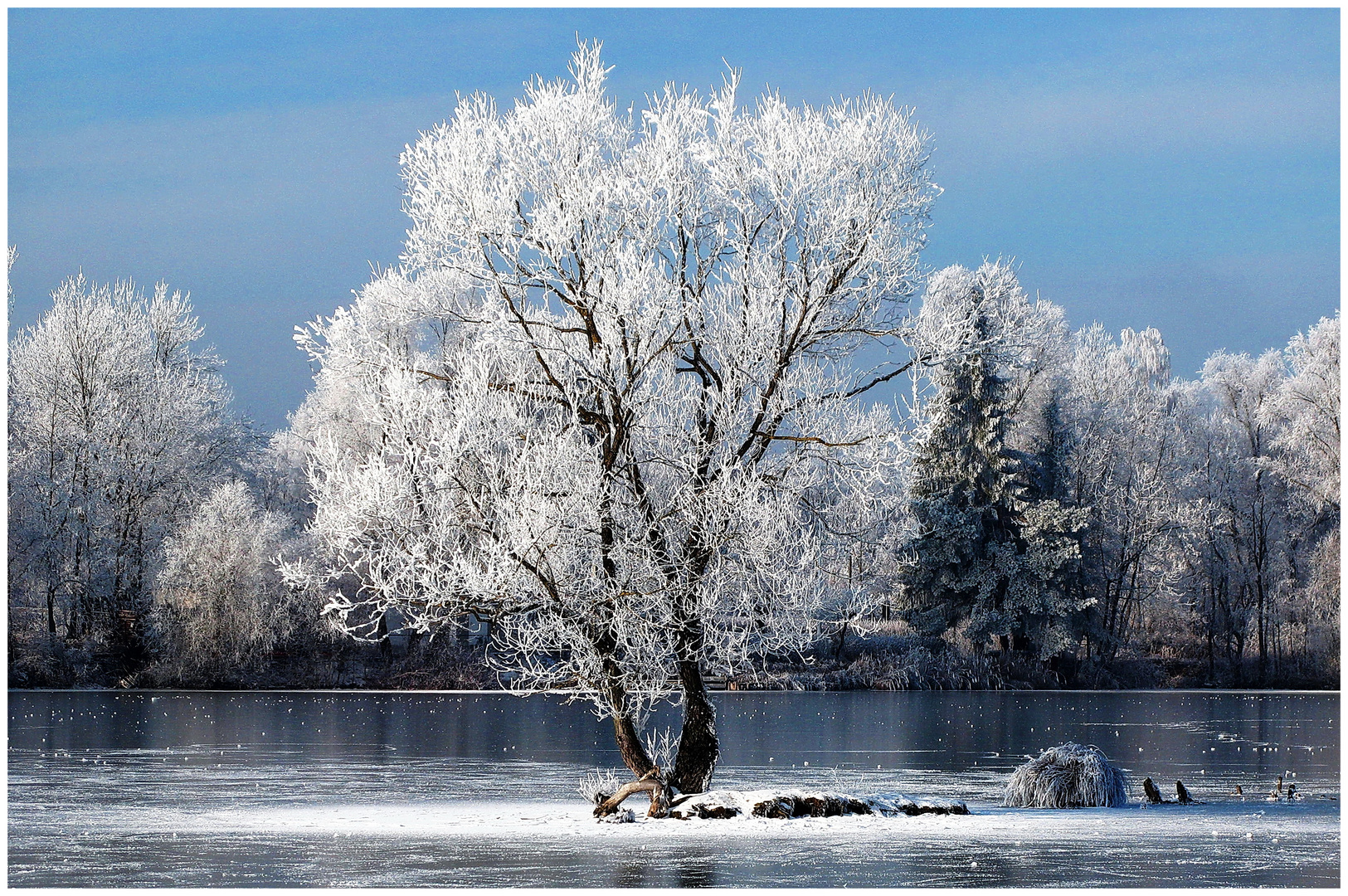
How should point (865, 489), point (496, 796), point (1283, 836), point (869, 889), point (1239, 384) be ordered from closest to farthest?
point (869, 889) → point (1283, 836) → point (865, 489) → point (496, 796) → point (1239, 384)

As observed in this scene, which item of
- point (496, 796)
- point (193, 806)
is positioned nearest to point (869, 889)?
point (496, 796)

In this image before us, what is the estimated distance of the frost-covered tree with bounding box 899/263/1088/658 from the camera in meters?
41.1

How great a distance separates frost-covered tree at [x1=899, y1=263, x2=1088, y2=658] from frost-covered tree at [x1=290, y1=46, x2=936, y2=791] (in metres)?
26.1

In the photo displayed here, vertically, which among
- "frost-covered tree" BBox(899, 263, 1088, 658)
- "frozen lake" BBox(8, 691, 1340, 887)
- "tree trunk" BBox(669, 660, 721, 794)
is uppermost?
"frost-covered tree" BBox(899, 263, 1088, 658)

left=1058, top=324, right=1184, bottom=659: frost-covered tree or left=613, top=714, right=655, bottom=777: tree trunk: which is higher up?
left=1058, top=324, right=1184, bottom=659: frost-covered tree

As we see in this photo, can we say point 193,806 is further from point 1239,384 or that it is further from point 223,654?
point 1239,384

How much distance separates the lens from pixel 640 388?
14016 millimetres

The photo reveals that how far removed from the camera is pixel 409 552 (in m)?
13.4

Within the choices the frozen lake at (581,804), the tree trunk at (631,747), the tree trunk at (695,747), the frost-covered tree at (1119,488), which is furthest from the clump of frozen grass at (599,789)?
the frost-covered tree at (1119,488)

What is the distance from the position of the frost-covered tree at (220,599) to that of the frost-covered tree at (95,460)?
2.23 metres

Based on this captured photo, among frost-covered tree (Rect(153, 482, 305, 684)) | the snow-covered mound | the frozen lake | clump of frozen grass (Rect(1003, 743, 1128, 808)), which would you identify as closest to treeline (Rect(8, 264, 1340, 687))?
frost-covered tree (Rect(153, 482, 305, 684))

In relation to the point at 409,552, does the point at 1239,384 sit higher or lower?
higher

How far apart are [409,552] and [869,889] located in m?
5.60

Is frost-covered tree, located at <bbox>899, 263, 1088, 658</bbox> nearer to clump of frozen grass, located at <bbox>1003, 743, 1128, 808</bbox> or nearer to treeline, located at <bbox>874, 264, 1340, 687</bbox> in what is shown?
treeline, located at <bbox>874, 264, 1340, 687</bbox>
